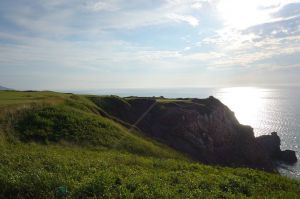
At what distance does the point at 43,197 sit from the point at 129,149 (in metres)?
25.5

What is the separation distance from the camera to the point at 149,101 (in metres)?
Answer: 72.4

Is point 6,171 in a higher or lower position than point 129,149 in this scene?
higher

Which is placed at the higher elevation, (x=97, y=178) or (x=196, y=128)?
(x=97, y=178)

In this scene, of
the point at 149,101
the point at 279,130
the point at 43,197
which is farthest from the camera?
the point at 279,130

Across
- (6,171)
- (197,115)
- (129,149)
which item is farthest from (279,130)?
(6,171)

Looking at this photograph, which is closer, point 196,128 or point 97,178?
point 97,178

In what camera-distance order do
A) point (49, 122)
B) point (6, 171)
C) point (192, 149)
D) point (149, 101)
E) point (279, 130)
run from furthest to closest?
1. point (279, 130)
2. point (149, 101)
3. point (192, 149)
4. point (49, 122)
5. point (6, 171)

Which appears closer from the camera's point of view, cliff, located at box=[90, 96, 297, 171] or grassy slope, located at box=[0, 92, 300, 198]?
grassy slope, located at box=[0, 92, 300, 198]

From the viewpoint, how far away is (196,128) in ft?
222

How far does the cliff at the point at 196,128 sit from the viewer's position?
6306 cm

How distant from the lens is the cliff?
63062 mm

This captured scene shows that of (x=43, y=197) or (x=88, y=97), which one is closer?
(x=43, y=197)

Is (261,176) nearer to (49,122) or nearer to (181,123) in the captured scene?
(49,122)

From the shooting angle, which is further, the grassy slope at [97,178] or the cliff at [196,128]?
the cliff at [196,128]
